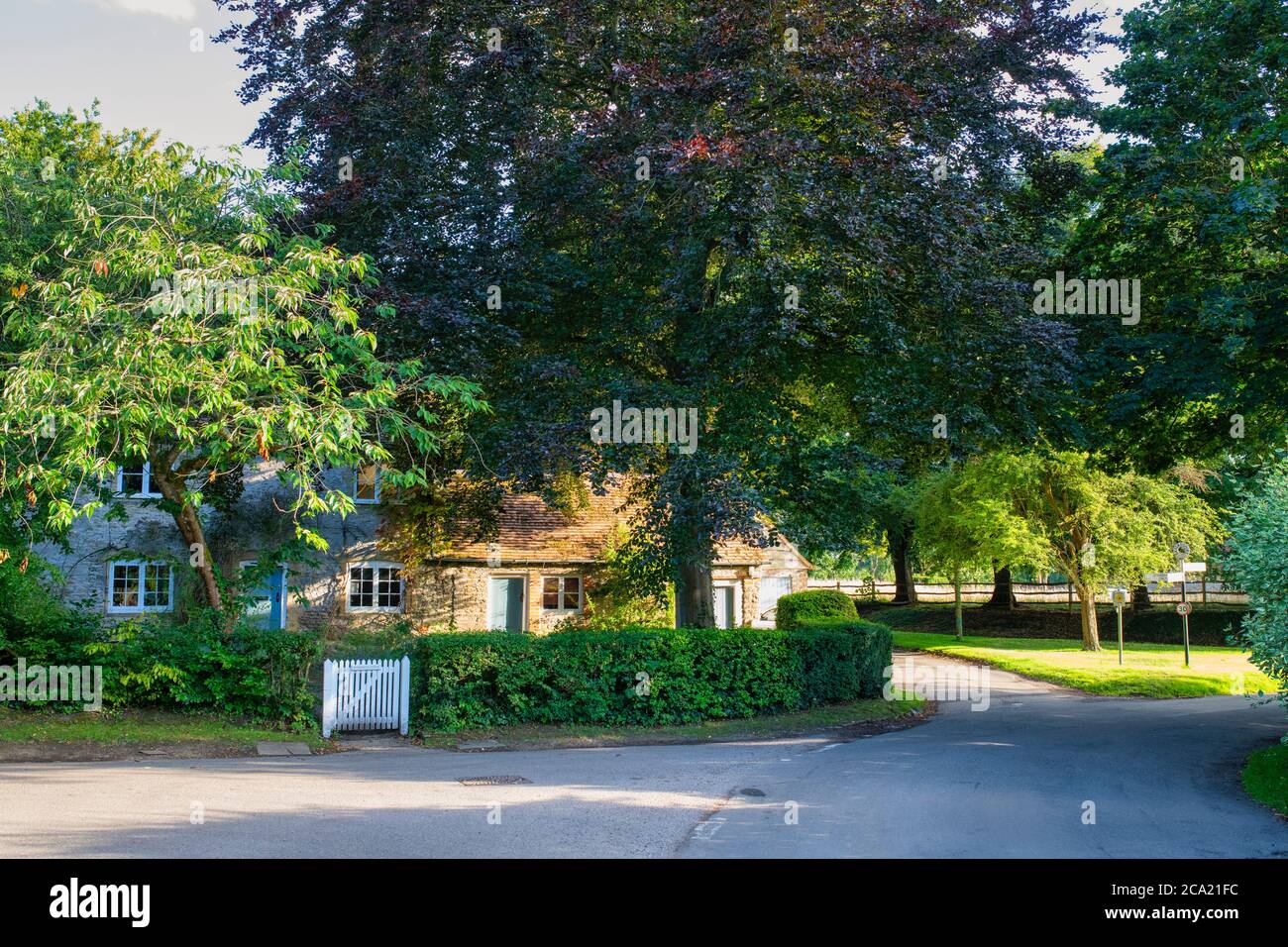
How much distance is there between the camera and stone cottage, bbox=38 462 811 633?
25.5 m

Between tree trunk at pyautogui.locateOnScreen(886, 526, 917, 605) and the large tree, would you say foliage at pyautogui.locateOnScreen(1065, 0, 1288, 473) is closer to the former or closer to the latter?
the large tree

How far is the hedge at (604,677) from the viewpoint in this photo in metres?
16.3

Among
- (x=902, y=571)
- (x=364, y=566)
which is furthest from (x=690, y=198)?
(x=902, y=571)

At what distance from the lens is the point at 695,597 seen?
2042cm

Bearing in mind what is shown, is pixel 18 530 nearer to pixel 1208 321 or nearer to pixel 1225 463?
pixel 1208 321

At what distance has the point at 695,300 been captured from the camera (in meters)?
17.8

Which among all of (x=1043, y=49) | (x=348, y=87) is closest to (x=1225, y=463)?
(x=1043, y=49)

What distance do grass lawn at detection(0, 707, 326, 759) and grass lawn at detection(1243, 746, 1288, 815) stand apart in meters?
12.4

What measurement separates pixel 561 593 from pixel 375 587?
497 centimetres

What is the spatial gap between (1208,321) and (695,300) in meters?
7.92

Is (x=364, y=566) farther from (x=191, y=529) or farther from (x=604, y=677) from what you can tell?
(x=604, y=677)

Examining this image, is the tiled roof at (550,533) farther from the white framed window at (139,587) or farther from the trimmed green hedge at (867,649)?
the white framed window at (139,587)

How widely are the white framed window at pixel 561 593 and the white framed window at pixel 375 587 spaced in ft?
12.6

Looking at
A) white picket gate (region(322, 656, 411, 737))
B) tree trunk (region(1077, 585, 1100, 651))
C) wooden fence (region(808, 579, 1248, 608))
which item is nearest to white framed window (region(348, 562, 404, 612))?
white picket gate (region(322, 656, 411, 737))
